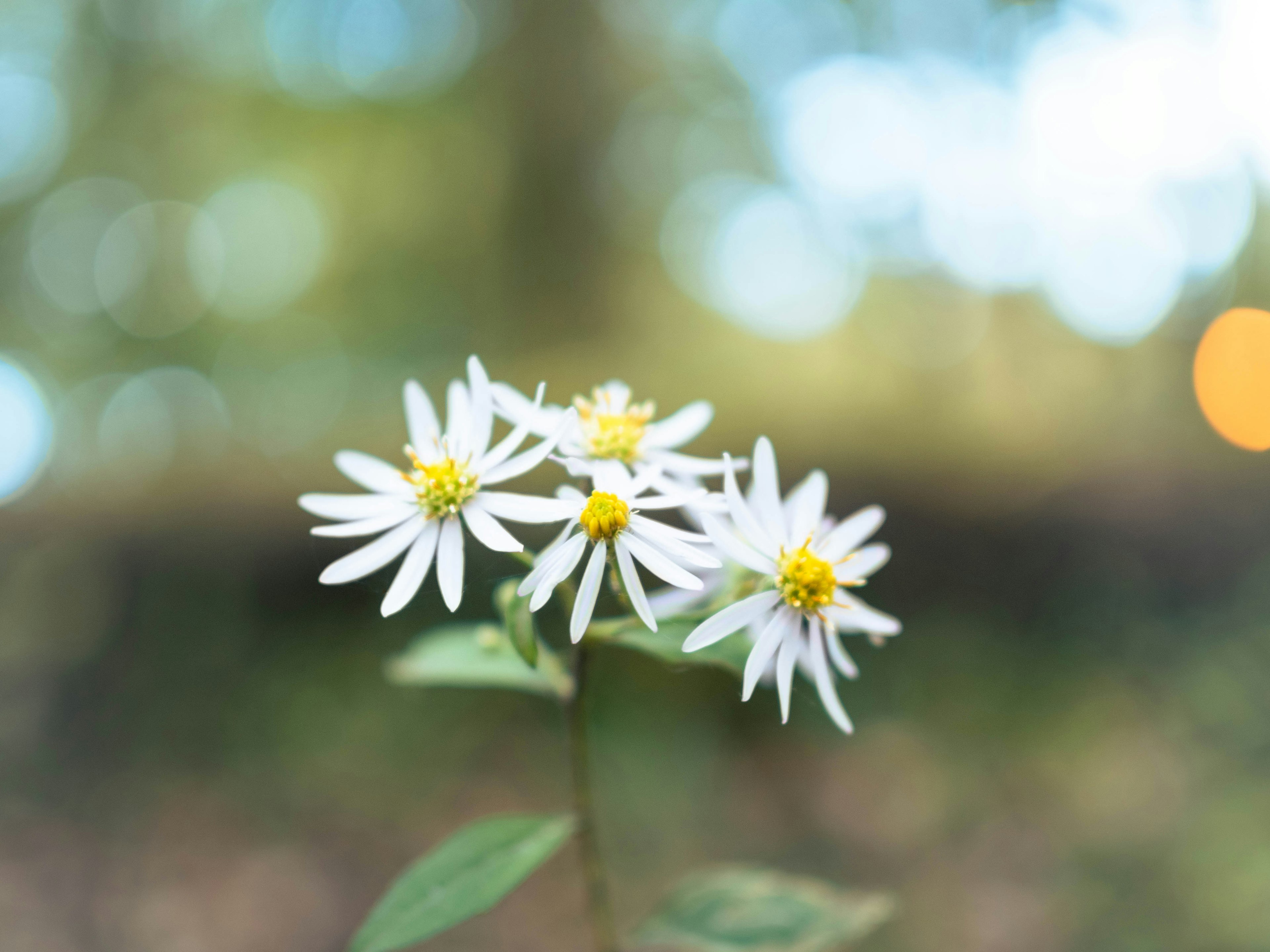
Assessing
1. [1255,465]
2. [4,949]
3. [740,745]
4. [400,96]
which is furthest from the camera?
[400,96]

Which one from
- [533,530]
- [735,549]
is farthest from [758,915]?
[533,530]

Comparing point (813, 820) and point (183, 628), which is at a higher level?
point (183, 628)

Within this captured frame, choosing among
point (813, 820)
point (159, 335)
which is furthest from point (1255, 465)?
point (159, 335)

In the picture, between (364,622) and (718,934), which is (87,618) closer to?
(364,622)

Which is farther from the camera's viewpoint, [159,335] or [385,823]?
[159,335]

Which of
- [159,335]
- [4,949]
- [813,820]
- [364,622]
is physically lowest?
[4,949]

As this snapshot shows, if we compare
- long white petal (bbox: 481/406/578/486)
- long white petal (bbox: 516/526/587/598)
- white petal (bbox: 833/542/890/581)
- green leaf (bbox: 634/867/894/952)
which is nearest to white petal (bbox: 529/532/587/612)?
long white petal (bbox: 516/526/587/598)
